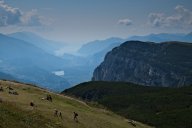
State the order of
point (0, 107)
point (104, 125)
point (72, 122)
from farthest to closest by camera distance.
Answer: point (104, 125) → point (72, 122) → point (0, 107)

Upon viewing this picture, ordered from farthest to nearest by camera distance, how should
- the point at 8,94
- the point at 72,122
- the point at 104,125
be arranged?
1. the point at 8,94
2. the point at 104,125
3. the point at 72,122

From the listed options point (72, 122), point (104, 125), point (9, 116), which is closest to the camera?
point (9, 116)

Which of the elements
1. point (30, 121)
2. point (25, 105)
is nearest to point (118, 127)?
point (25, 105)

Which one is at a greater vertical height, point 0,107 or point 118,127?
point 0,107

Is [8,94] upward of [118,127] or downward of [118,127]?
upward

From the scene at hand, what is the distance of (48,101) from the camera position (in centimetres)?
7869

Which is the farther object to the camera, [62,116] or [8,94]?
[8,94]

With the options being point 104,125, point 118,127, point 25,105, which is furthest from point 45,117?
point 118,127

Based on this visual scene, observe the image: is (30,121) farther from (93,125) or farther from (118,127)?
(118,127)

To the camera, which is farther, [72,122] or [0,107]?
[72,122]

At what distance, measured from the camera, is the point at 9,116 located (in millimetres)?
44469

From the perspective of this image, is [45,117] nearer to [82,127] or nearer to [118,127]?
[82,127]

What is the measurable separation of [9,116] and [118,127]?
3217cm

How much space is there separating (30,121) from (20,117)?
1.50m
